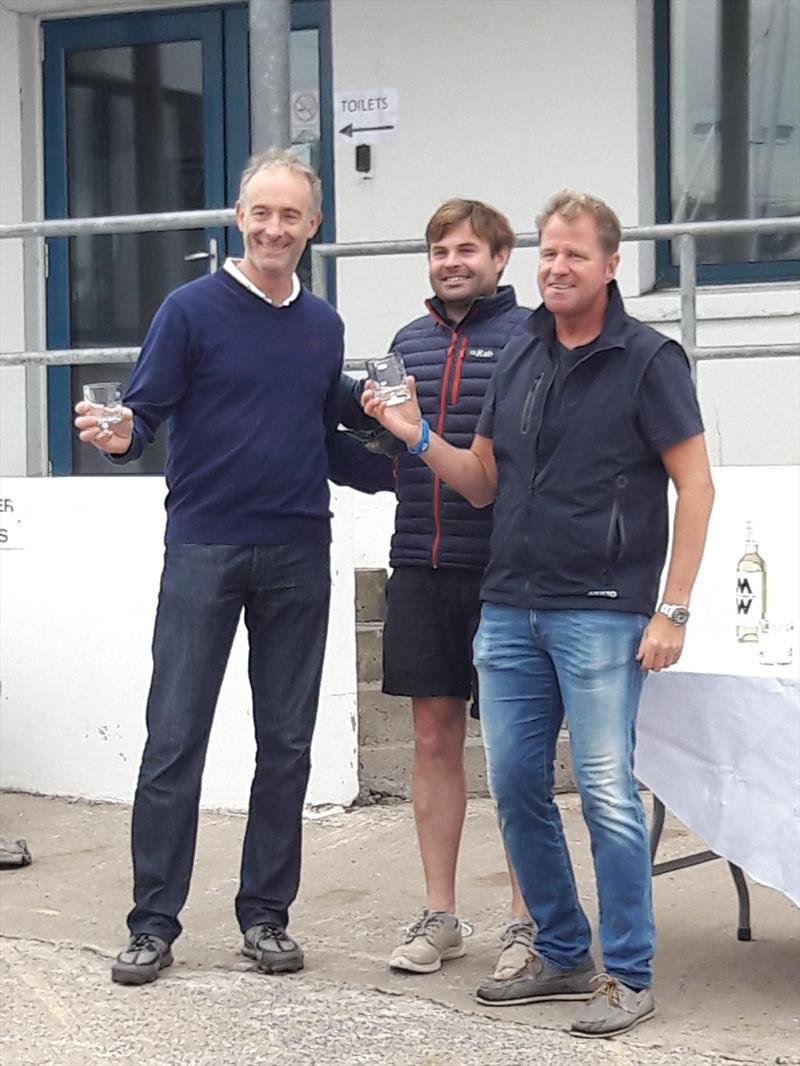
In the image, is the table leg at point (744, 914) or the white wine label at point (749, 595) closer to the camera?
the table leg at point (744, 914)

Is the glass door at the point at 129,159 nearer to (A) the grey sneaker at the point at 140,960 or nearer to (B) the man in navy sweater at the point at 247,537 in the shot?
(B) the man in navy sweater at the point at 247,537

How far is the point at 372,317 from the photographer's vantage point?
28.6 ft

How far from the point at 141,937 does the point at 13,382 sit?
4.93 metres

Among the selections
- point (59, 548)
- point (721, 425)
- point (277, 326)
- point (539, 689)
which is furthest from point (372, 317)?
point (539, 689)

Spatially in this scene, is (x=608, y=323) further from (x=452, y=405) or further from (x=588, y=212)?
(x=452, y=405)

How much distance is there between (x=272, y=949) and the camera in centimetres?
488

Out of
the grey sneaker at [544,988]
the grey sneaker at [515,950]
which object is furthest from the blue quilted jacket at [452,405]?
the grey sneaker at [544,988]

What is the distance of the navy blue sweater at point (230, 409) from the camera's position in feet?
15.4

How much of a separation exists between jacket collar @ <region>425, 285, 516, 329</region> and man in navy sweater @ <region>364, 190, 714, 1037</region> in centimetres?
35

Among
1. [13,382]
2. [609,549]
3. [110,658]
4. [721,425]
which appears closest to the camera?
[609,549]

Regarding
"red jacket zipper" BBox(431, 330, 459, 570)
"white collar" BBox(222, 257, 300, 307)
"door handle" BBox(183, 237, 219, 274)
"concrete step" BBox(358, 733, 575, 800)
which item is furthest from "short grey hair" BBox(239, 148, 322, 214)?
"door handle" BBox(183, 237, 219, 274)

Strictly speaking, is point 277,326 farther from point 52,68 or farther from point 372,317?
point 52,68

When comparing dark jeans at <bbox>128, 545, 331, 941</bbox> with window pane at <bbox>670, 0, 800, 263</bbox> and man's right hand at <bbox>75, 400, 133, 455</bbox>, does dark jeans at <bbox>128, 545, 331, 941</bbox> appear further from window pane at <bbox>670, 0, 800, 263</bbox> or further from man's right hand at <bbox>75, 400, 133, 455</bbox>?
window pane at <bbox>670, 0, 800, 263</bbox>

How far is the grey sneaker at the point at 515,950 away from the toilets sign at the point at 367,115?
481 centimetres
